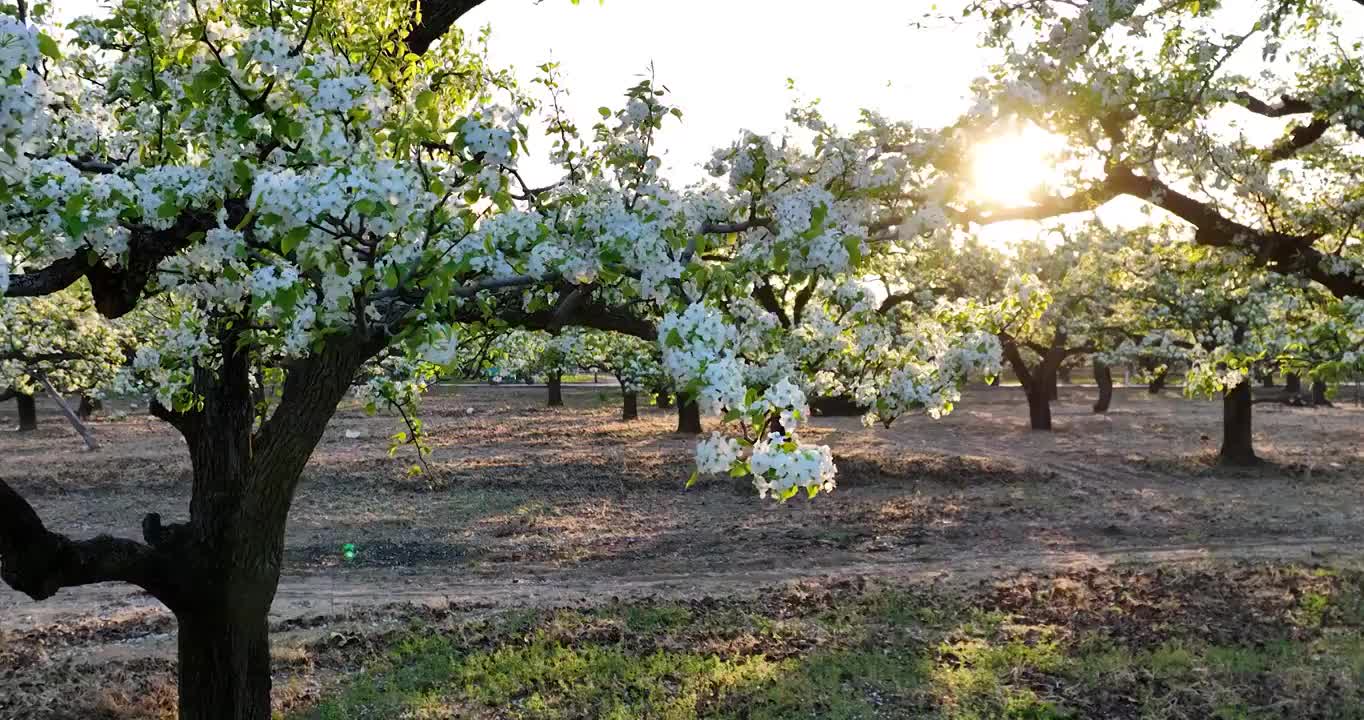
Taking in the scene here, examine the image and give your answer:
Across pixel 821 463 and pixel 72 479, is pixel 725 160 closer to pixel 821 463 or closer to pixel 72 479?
pixel 821 463

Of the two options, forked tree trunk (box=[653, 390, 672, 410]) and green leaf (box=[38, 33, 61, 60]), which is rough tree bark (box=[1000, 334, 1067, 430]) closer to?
forked tree trunk (box=[653, 390, 672, 410])

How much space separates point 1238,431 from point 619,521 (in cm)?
1564

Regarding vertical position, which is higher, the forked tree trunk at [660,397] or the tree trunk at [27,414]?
the forked tree trunk at [660,397]

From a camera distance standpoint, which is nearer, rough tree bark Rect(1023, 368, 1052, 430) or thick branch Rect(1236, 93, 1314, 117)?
thick branch Rect(1236, 93, 1314, 117)

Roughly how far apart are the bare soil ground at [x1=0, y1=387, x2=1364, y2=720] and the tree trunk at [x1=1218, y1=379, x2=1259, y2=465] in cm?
61

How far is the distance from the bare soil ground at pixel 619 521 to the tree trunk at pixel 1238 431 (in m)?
0.61

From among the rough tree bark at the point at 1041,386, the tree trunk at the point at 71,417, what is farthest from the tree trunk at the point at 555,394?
the rough tree bark at the point at 1041,386

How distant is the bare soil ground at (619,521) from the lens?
1050cm

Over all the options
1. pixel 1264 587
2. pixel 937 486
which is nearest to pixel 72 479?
pixel 937 486

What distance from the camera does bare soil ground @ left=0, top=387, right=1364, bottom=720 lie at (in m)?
10.5

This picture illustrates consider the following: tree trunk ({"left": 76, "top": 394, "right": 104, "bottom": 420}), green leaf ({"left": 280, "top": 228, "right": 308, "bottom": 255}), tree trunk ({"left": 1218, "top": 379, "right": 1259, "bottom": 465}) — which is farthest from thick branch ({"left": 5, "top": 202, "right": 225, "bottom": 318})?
tree trunk ({"left": 76, "top": 394, "right": 104, "bottom": 420})

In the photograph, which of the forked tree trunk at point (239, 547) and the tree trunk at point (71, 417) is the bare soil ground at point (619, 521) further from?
the forked tree trunk at point (239, 547)

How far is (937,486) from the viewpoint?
1958 centimetres

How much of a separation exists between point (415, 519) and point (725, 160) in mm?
12322
